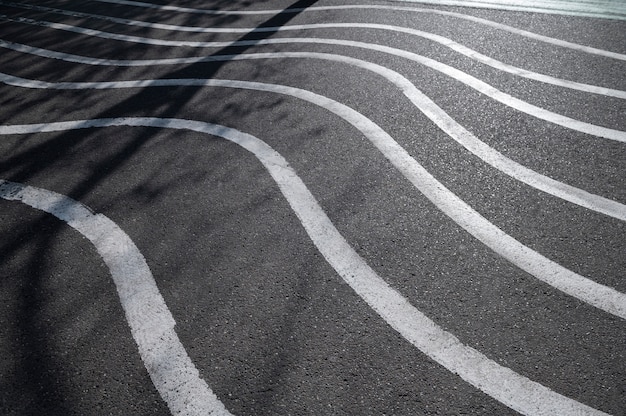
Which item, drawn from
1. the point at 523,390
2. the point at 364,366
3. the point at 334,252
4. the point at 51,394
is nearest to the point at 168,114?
the point at 334,252

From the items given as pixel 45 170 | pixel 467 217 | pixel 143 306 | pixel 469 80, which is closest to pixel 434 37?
pixel 469 80

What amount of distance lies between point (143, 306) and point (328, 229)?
1.63m

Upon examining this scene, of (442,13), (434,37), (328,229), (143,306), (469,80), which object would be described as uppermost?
(442,13)

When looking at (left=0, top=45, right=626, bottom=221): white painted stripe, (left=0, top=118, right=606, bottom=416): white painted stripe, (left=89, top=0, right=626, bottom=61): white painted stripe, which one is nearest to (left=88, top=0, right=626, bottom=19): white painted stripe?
(left=89, top=0, right=626, bottom=61): white painted stripe

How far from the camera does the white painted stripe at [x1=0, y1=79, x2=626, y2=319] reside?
12.7ft

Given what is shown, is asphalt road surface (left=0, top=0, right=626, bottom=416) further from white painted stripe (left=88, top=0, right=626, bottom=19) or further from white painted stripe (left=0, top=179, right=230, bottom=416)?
white painted stripe (left=88, top=0, right=626, bottom=19)

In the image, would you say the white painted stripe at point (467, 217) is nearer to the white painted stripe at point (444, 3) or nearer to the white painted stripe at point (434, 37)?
the white painted stripe at point (434, 37)

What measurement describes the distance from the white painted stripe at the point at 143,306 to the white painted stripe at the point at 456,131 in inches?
132

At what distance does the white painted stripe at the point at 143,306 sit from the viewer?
11.4ft

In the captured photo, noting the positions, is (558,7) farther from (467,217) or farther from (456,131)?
(467,217)

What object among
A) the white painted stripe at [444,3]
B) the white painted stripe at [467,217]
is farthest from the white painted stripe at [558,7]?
the white painted stripe at [467,217]

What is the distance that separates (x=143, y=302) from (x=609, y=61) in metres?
6.32

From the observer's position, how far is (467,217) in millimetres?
4707

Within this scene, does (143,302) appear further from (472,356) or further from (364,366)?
(472,356)
